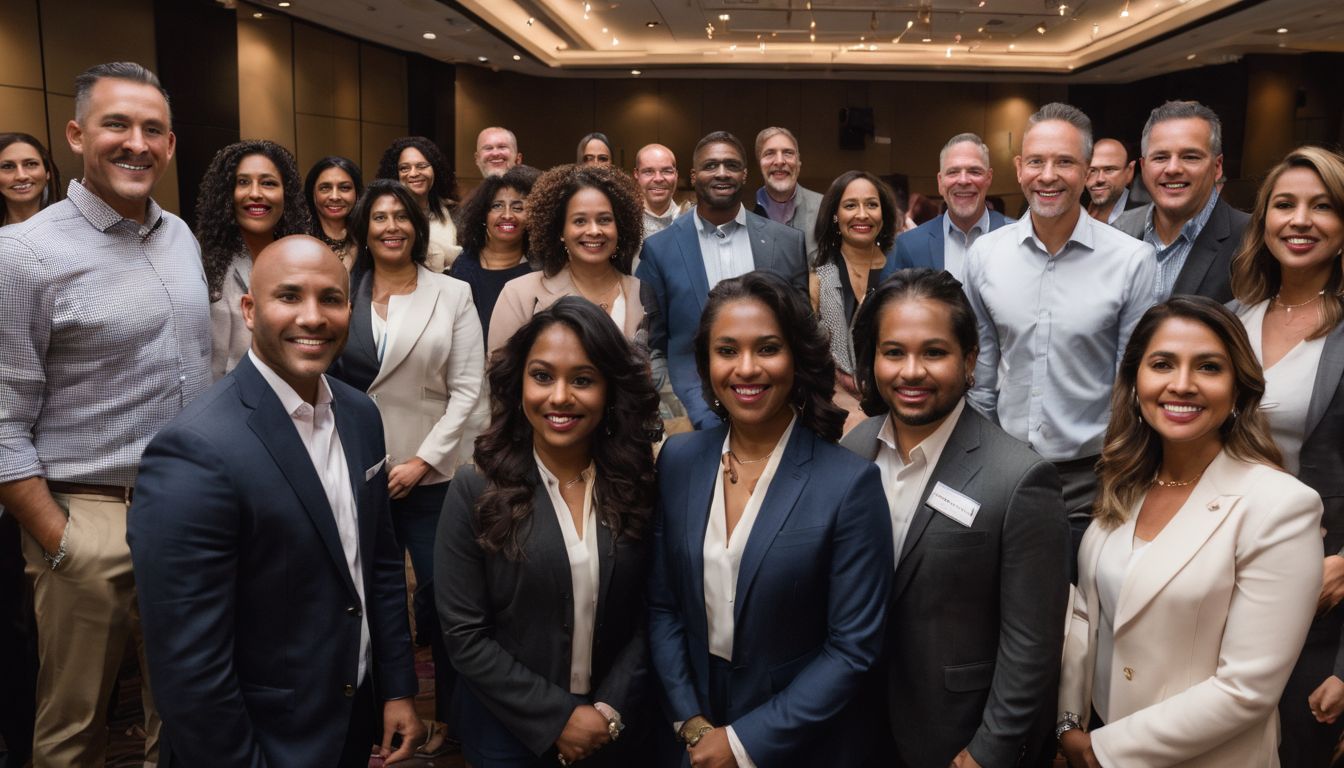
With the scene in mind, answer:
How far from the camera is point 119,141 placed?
235 cm

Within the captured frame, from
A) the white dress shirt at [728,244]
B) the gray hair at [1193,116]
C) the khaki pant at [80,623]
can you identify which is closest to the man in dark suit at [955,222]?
the white dress shirt at [728,244]

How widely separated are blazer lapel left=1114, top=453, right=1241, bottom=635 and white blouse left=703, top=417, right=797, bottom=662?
0.76 metres

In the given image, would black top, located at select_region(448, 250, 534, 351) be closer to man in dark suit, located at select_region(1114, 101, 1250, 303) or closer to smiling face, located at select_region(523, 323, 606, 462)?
smiling face, located at select_region(523, 323, 606, 462)

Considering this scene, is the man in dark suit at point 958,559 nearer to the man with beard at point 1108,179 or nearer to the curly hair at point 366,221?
the curly hair at point 366,221

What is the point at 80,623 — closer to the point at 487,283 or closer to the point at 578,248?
the point at 578,248

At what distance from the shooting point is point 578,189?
3.39 meters

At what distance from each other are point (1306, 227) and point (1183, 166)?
2.28ft

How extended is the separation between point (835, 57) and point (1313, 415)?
11200mm

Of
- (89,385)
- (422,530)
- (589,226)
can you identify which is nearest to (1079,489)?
(589,226)

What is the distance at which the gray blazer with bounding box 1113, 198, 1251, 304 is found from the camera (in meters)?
2.95

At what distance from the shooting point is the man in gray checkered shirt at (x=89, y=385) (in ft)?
7.29

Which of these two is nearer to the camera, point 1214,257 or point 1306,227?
point 1306,227

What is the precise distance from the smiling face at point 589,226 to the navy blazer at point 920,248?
4.10ft

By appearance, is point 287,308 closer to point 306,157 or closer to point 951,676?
point 951,676
